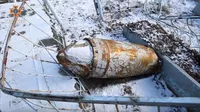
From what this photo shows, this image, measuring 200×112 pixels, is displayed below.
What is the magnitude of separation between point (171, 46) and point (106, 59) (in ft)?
5.06


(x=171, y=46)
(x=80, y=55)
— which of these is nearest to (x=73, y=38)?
(x=80, y=55)

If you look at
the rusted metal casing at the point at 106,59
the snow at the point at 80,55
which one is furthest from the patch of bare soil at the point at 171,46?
the snow at the point at 80,55

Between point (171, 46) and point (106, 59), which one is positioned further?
point (171, 46)

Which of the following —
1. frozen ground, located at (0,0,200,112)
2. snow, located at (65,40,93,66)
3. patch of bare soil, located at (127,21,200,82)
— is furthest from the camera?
patch of bare soil, located at (127,21,200,82)

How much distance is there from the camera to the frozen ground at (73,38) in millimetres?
3385

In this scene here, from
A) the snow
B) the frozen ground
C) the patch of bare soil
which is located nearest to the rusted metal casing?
the snow

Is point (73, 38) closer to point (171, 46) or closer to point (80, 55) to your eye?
point (80, 55)

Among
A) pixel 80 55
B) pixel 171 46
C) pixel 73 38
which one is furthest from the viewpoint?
pixel 73 38

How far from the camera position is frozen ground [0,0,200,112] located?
338cm

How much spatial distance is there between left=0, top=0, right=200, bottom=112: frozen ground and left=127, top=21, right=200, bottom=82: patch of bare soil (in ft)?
1.41

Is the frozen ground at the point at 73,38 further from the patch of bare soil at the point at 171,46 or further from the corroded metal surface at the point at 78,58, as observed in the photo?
the patch of bare soil at the point at 171,46

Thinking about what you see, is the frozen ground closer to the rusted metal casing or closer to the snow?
the rusted metal casing

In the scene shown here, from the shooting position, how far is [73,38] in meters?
4.86

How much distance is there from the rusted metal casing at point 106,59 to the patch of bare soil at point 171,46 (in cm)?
37
